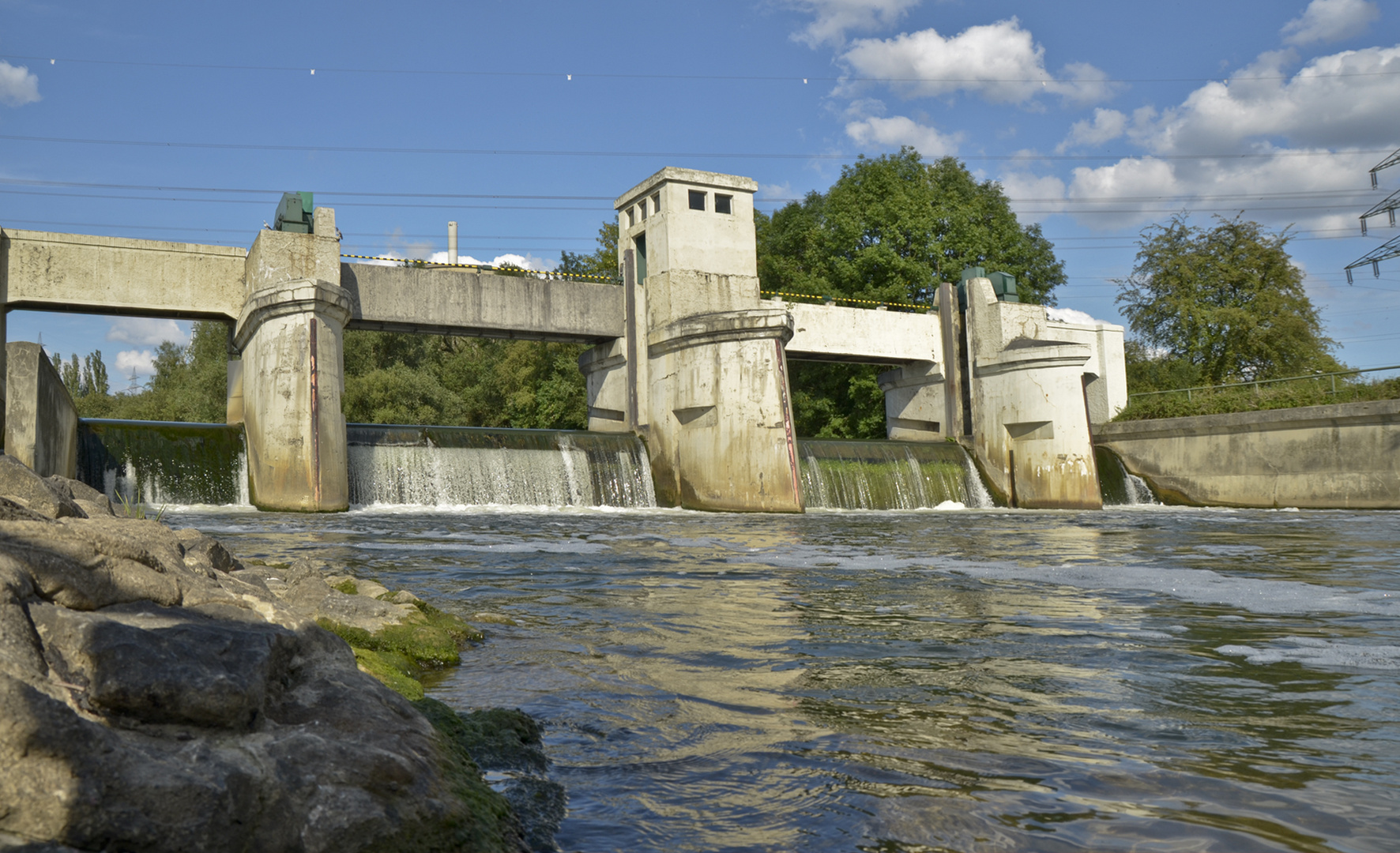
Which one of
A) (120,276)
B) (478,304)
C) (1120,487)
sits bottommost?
(1120,487)

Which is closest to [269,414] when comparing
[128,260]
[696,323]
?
[128,260]

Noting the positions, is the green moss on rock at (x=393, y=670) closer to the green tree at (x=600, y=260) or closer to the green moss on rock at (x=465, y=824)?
the green moss on rock at (x=465, y=824)

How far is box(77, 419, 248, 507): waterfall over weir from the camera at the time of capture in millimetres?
Answer: 17844

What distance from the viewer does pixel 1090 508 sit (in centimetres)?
2484

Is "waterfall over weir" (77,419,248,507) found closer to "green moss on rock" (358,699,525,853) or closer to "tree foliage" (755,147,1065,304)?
"green moss on rock" (358,699,525,853)

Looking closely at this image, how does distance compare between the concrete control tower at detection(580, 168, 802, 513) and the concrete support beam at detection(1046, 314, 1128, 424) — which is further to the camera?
the concrete support beam at detection(1046, 314, 1128, 424)

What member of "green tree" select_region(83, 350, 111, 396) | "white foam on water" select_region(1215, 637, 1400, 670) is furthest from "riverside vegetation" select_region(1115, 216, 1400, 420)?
"green tree" select_region(83, 350, 111, 396)

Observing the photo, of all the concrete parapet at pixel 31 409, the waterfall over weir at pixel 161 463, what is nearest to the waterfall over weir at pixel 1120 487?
the waterfall over weir at pixel 161 463

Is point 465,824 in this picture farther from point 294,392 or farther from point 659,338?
point 659,338

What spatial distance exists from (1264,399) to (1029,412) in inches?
253

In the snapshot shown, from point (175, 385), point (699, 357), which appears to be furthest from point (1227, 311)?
point (175, 385)

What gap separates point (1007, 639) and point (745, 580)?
347cm

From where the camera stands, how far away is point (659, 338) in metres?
23.2

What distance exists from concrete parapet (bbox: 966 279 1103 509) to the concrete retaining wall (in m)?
3.15
